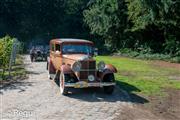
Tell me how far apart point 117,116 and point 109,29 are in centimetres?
3577

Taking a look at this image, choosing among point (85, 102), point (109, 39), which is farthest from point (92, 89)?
point (109, 39)

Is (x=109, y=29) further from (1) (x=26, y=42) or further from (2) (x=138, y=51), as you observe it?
(1) (x=26, y=42)

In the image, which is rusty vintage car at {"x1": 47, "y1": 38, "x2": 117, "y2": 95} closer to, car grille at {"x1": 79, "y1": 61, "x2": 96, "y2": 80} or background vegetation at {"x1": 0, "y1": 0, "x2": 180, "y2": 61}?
car grille at {"x1": 79, "y1": 61, "x2": 96, "y2": 80}

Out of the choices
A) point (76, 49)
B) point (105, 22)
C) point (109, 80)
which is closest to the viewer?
point (109, 80)

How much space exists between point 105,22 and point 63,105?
34.3m

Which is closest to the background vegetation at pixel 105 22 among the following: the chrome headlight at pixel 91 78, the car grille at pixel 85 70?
the car grille at pixel 85 70

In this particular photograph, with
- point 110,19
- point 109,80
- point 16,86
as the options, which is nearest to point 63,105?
point 109,80

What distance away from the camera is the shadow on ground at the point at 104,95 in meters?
14.6

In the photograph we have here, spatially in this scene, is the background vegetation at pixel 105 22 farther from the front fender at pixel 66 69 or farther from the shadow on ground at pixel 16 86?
the front fender at pixel 66 69

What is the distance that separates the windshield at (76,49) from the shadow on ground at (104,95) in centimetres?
169

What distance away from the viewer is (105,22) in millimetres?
46844

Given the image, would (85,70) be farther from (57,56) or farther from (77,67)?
(57,56)

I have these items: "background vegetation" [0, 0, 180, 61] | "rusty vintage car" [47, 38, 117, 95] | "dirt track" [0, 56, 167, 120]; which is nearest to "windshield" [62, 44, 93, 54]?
"rusty vintage car" [47, 38, 117, 95]

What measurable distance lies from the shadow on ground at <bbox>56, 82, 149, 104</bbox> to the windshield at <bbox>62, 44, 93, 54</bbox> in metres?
1.69
